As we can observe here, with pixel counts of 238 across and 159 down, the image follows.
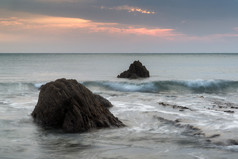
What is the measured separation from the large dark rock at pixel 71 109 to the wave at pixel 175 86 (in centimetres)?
1385

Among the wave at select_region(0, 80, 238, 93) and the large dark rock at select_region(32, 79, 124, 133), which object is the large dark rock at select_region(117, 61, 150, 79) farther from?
the large dark rock at select_region(32, 79, 124, 133)

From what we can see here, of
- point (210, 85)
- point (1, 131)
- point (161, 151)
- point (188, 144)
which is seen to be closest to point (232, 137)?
point (188, 144)

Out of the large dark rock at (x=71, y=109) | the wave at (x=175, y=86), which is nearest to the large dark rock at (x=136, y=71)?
the wave at (x=175, y=86)

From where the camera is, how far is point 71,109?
386 inches

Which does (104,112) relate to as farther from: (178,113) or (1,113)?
(1,113)

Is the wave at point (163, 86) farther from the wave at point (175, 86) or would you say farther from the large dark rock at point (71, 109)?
the large dark rock at point (71, 109)

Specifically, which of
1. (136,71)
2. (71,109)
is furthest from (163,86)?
(71,109)

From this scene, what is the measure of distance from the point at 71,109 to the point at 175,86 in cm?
1845

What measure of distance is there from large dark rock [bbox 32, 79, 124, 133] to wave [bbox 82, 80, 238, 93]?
13.8 meters

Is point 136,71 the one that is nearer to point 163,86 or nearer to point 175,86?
point 163,86

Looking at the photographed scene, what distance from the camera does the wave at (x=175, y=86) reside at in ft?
81.2

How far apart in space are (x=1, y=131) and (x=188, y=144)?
20.4 ft

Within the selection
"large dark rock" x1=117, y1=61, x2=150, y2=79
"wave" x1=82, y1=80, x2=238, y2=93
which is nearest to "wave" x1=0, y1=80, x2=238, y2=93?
"wave" x1=82, y1=80, x2=238, y2=93

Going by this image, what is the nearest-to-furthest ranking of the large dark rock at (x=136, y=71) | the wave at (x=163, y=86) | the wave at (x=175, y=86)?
1. the wave at (x=163, y=86)
2. the wave at (x=175, y=86)
3. the large dark rock at (x=136, y=71)
